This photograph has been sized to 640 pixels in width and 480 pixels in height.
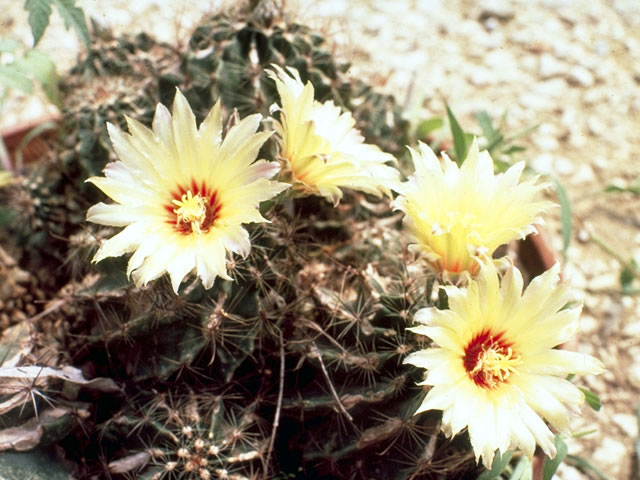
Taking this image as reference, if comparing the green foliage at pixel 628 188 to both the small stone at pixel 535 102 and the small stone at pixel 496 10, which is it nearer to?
the small stone at pixel 535 102

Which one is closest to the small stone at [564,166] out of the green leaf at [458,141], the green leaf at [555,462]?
the green leaf at [458,141]

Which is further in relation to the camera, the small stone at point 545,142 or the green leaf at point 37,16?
the small stone at point 545,142

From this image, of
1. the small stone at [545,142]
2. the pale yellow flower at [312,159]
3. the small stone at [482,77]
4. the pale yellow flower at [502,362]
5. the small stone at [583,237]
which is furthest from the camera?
the small stone at [482,77]

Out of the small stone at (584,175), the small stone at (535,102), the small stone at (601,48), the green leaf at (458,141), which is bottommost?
the small stone at (584,175)

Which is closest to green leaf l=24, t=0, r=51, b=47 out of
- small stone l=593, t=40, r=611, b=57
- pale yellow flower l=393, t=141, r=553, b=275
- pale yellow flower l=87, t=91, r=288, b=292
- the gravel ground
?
pale yellow flower l=87, t=91, r=288, b=292

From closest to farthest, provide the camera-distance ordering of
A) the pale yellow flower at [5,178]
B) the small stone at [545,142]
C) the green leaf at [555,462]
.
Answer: the green leaf at [555,462]
the pale yellow flower at [5,178]
the small stone at [545,142]

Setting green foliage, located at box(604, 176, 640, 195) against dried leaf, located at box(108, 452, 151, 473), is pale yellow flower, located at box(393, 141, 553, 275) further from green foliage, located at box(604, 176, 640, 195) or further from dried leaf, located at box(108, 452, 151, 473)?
green foliage, located at box(604, 176, 640, 195)

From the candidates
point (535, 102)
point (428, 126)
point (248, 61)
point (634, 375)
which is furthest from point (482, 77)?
point (248, 61)
